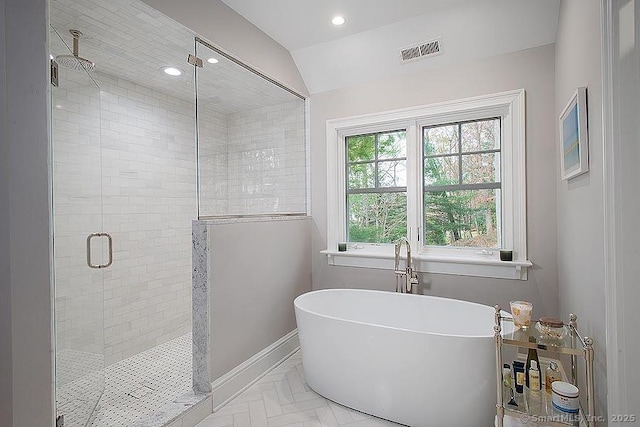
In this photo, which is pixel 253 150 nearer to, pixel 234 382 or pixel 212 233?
pixel 212 233

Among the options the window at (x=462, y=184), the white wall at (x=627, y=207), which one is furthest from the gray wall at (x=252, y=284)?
the white wall at (x=627, y=207)

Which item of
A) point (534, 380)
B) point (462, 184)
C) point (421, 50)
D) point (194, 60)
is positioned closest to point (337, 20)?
point (421, 50)

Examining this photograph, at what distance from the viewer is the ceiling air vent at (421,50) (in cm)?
262

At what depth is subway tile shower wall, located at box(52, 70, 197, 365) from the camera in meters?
1.86

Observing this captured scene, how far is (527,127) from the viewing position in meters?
2.46

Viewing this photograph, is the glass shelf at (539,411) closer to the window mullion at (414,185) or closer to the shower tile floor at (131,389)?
the window mullion at (414,185)

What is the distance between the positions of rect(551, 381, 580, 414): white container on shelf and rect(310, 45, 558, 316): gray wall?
121cm

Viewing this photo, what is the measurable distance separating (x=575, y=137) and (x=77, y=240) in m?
2.89

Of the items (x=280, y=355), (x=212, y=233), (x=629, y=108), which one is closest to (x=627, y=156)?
(x=629, y=108)

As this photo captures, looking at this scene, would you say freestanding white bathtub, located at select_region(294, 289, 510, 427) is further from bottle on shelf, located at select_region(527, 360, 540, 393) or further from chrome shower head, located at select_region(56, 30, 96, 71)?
chrome shower head, located at select_region(56, 30, 96, 71)

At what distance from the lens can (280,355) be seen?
279 centimetres

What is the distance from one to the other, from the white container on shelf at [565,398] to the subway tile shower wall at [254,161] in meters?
2.20

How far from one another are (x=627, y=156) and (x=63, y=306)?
105 inches

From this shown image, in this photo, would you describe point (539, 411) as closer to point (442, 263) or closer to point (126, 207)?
point (442, 263)
